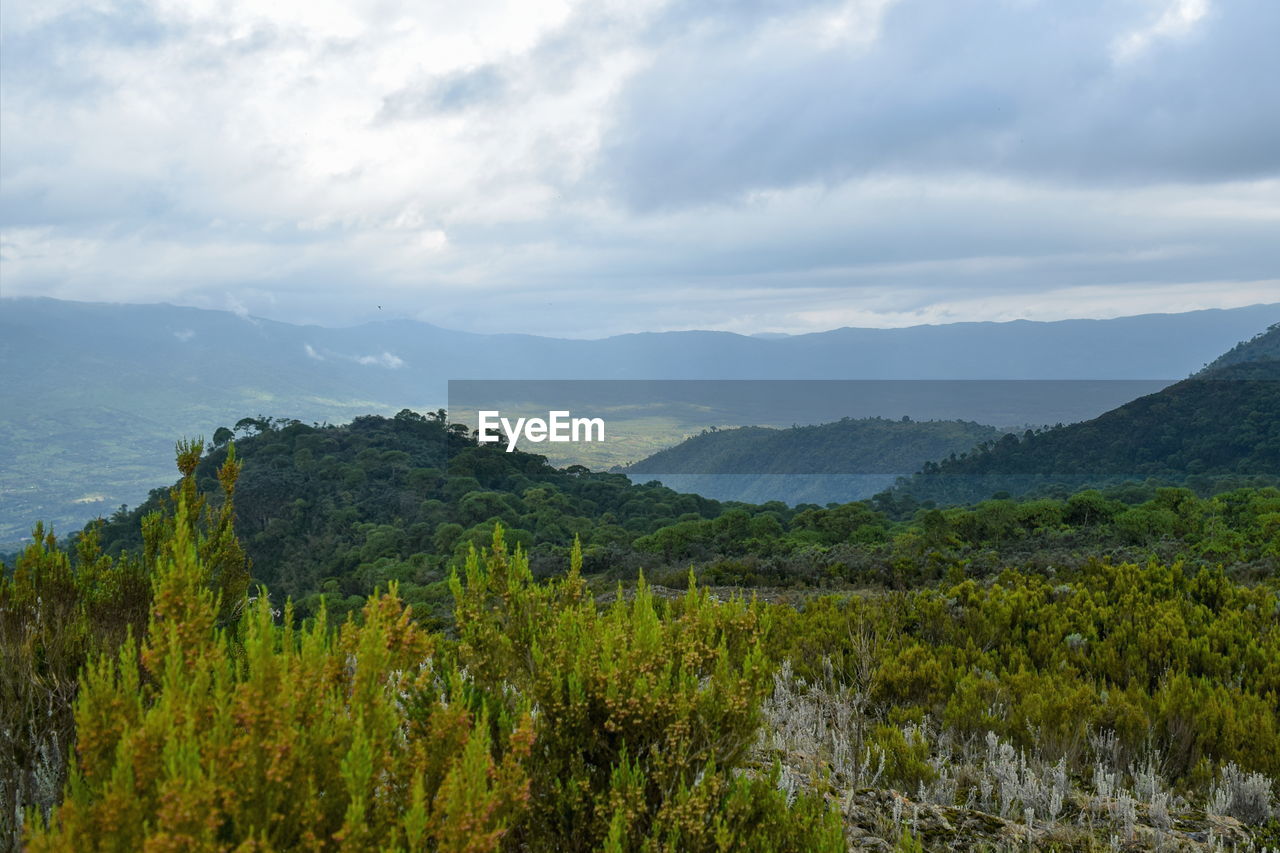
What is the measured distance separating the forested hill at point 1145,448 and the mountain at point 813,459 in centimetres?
1029

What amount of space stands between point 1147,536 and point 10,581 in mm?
23707

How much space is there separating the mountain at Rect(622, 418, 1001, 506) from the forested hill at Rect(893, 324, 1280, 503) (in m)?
10.3

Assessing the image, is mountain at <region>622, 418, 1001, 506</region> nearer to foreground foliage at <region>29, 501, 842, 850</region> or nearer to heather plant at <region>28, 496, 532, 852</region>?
foreground foliage at <region>29, 501, 842, 850</region>

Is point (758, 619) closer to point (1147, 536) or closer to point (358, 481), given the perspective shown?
point (1147, 536)

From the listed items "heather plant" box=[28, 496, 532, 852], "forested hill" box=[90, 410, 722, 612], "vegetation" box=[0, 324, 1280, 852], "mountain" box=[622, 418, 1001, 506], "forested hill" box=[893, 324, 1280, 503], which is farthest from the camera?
"mountain" box=[622, 418, 1001, 506]

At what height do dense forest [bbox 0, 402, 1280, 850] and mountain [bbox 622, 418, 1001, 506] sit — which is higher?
dense forest [bbox 0, 402, 1280, 850]

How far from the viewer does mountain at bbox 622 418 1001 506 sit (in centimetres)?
7231

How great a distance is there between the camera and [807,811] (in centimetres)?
305

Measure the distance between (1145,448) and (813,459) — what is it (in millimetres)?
29082

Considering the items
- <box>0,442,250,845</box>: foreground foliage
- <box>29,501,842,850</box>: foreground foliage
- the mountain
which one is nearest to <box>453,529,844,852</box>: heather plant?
<box>29,501,842,850</box>: foreground foliage

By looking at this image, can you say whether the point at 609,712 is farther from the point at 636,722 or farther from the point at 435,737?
the point at 435,737

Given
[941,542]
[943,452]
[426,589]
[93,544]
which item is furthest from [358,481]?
[943,452]

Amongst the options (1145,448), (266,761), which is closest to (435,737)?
(266,761)

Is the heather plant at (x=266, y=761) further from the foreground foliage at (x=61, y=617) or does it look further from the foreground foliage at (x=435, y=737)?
the foreground foliage at (x=61, y=617)
